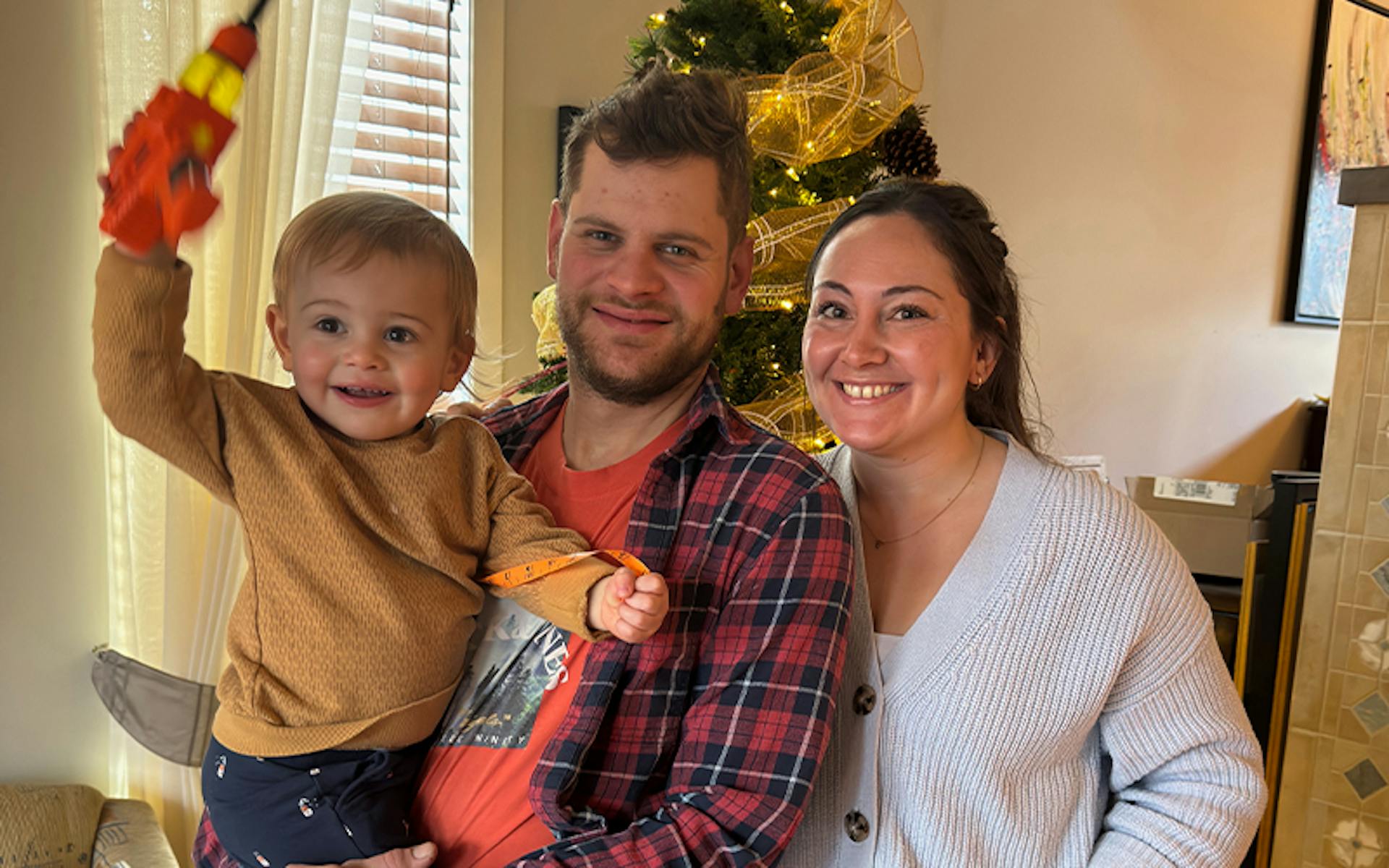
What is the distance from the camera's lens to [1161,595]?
4.16ft

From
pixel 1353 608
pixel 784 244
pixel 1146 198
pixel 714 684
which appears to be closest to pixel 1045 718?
pixel 714 684

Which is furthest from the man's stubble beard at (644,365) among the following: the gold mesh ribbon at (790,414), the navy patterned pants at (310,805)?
the gold mesh ribbon at (790,414)

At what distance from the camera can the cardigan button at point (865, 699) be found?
126 centimetres

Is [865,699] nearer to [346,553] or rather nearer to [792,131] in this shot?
[346,553]

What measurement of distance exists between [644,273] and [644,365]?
0.36 ft

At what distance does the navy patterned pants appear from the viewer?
3.63 ft

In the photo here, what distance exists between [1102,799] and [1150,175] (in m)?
3.52

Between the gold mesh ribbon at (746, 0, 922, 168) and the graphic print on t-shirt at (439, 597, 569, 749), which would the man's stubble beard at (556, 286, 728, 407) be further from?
the gold mesh ribbon at (746, 0, 922, 168)

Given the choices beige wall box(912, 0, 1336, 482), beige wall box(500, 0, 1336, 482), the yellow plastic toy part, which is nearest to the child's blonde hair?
the yellow plastic toy part

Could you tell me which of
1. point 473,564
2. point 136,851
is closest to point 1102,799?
point 473,564

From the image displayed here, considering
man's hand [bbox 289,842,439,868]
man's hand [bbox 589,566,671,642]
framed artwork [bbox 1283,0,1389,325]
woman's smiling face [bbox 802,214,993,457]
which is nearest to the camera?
man's hand [bbox 589,566,671,642]

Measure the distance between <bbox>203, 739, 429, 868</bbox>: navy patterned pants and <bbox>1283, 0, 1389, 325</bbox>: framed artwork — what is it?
4.88 m

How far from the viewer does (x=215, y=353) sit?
2.02 metres

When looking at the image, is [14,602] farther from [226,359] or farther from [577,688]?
[577,688]
